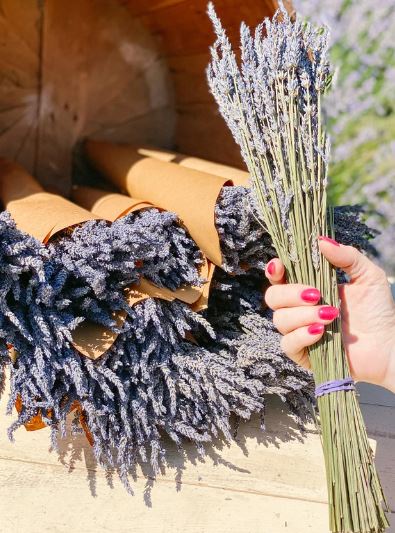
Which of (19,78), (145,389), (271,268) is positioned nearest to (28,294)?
(145,389)

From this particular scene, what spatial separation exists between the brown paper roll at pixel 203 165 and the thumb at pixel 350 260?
0.32m

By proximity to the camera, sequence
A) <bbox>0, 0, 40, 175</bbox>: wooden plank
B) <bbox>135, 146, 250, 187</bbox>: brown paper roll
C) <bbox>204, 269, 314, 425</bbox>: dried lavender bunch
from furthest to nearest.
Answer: <bbox>0, 0, 40, 175</bbox>: wooden plank, <bbox>135, 146, 250, 187</bbox>: brown paper roll, <bbox>204, 269, 314, 425</bbox>: dried lavender bunch

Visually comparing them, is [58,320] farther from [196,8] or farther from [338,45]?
[338,45]

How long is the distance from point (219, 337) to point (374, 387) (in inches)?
17.0

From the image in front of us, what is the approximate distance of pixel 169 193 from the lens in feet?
3.71

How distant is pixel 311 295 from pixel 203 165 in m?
0.69

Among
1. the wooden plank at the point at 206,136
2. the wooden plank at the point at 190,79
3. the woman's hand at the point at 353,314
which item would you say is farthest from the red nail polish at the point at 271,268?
the wooden plank at the point at 190,79

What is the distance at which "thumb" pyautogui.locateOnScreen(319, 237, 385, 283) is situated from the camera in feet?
2.78

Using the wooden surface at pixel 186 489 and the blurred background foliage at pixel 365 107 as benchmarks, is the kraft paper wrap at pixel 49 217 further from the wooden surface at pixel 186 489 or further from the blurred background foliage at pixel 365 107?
the blurred background foliage at pixel 365 107

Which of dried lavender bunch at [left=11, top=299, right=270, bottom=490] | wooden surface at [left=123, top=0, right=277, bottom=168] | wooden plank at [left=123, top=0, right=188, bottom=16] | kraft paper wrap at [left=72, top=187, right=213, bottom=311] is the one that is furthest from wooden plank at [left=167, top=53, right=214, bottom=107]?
dried lavender bunch at [left=11, top=299, right=270, bottom=490]

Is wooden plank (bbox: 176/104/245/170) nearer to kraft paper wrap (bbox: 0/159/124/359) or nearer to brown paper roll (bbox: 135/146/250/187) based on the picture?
brown paper roll (bbox: 135/146/250/187)

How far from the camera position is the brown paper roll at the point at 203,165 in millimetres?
1242

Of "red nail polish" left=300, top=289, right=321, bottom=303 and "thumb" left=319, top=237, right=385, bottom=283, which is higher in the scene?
"thumb" left=319, top=237, right=385, bottom=283

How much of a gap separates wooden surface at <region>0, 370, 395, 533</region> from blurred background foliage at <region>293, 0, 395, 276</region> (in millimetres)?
1912
